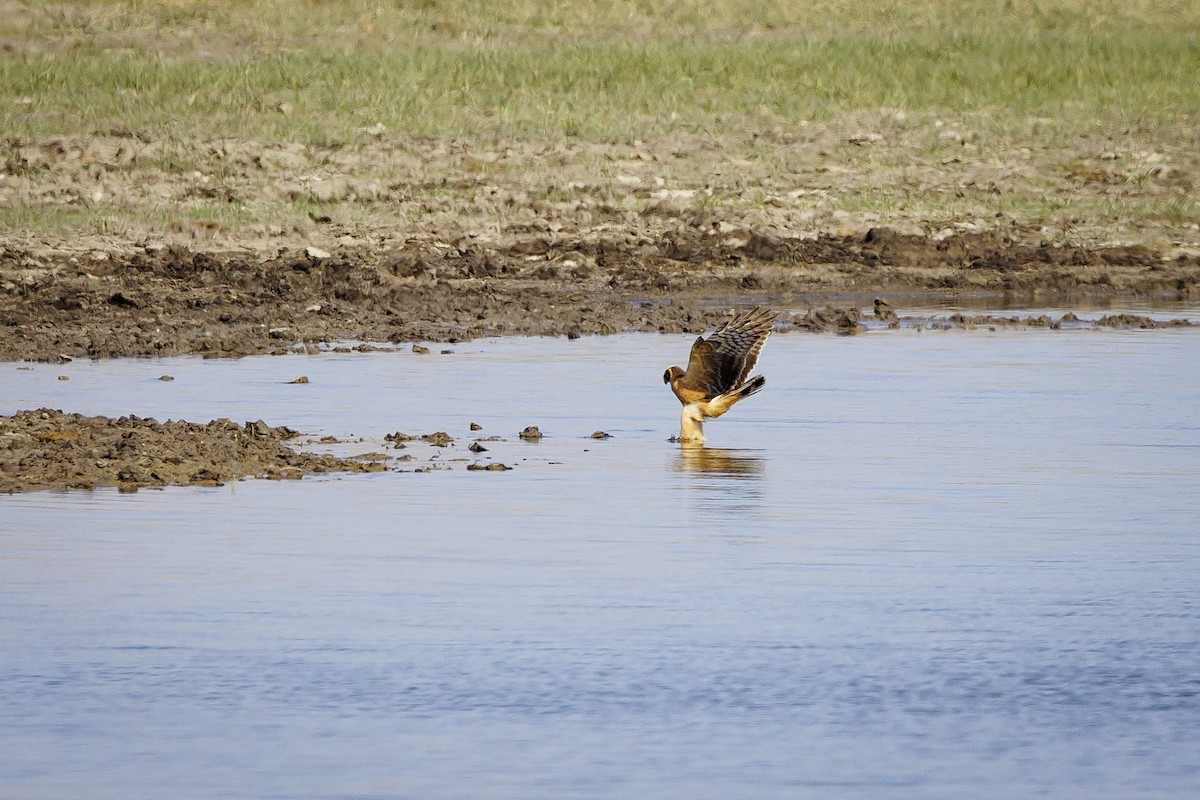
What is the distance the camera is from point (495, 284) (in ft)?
65.4

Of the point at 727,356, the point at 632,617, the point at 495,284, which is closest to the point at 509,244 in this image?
the point at 495,284

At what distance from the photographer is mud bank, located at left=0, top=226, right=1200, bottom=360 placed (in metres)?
17.1

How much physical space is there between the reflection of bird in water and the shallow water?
0.11 ft

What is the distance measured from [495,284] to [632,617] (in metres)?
12.1

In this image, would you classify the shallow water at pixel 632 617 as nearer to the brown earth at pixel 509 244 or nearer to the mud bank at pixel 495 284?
the mud bank at pixel 495 284

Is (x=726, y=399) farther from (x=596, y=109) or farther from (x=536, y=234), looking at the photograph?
(x=596, y=109)

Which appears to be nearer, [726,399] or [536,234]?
[726,399]

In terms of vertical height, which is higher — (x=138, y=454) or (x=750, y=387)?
(x=750, y=387)

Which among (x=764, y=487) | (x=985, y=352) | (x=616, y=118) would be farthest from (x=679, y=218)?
(x=764, y=487)

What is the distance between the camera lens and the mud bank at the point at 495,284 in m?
17.1

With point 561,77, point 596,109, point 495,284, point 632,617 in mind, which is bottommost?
point 632,617

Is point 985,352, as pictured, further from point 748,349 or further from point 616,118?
point 616,118

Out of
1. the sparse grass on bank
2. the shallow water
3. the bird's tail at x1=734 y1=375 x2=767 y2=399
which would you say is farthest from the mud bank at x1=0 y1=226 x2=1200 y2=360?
the bird's tail at x1=734 y1=375 x2=767 y2=399

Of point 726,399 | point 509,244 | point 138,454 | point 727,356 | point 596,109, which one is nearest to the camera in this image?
point 138,454
